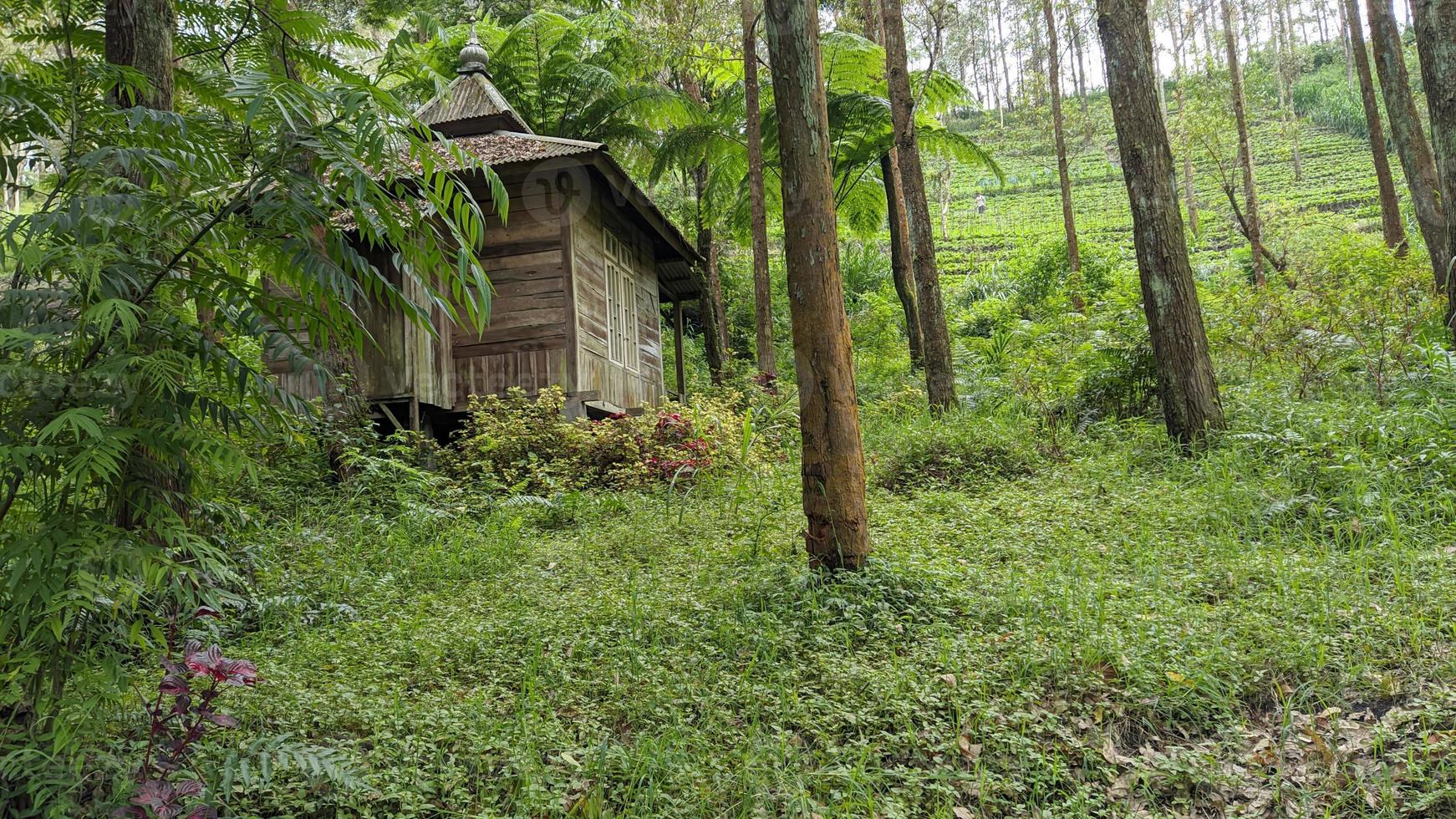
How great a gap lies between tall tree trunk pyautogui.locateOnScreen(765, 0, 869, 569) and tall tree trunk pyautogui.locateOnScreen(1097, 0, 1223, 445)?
430 cm

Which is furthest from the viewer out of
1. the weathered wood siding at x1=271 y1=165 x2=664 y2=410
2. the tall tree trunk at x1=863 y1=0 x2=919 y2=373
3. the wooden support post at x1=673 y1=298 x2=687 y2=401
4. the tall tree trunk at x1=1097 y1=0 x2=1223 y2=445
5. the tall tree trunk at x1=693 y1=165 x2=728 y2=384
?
the tall tree trunk at x1=693 y1=165 x2=728 y2=384

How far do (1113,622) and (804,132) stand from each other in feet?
10.5

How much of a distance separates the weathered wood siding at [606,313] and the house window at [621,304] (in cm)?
11

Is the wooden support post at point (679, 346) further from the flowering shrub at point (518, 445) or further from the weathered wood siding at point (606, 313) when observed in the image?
the flowering shrub at point (518, 445)

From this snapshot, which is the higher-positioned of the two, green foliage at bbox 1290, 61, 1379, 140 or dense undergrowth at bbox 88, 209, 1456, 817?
green foliage at bbox 1290, 61, 1379, 140

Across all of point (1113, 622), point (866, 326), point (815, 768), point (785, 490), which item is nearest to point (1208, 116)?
point (866, 326)

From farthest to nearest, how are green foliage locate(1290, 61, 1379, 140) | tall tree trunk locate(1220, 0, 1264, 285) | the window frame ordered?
1. green foliage locate(1290, 61, 1379, 140)
2. tall tree trunk locate(1220, 0, 1264, 285)
3. the window frame

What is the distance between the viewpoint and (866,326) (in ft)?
56.6

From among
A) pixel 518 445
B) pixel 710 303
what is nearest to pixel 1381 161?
pixel 710 303

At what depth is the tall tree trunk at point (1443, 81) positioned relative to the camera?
718 cm

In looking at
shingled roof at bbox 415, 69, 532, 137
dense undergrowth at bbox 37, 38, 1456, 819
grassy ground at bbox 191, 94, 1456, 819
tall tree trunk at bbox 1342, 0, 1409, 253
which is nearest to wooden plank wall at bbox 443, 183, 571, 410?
shingled roof at bbox 415, 69, 532, 137

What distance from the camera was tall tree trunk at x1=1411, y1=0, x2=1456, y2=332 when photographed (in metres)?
7.18

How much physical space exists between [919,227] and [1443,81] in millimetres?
5479

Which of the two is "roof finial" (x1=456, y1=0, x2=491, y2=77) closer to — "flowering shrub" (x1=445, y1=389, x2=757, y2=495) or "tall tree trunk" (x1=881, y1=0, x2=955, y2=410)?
"tall tree trunk" (x1=881, y1=0, x2=955, y2=410)
